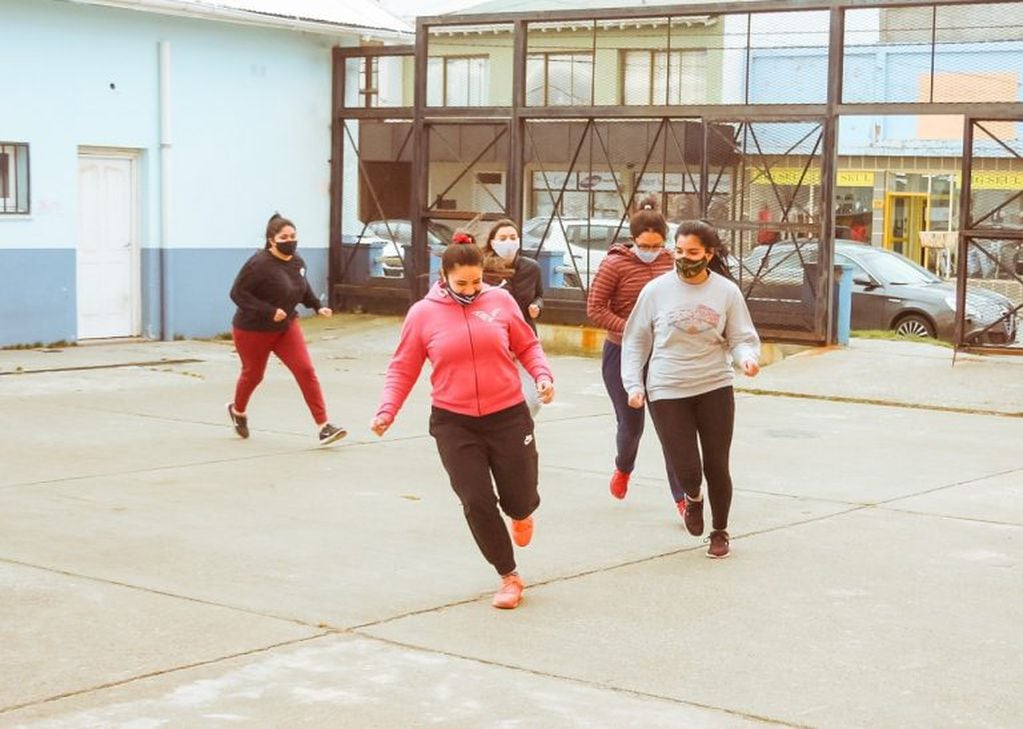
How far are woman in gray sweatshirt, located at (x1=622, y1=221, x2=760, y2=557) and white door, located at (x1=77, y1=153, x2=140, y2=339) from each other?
11.9 metres

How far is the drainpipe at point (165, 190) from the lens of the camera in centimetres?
1952

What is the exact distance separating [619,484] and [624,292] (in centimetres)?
112

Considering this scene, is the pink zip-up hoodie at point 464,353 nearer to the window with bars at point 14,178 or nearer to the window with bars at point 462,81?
the window with bars at point 14,178

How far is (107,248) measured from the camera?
19344 millimetres

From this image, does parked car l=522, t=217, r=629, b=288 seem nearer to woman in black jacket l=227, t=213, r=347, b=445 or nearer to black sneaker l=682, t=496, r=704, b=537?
woman in black jacket l=227, t=213, r=347, b=445

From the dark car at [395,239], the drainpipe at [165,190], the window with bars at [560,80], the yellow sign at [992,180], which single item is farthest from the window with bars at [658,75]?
the drainpipe at [165,190]

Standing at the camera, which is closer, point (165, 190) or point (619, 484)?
point (619, 484)

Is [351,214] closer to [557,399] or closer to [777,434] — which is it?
[557,399]

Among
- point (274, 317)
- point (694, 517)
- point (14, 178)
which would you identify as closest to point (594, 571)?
point (694, 517)

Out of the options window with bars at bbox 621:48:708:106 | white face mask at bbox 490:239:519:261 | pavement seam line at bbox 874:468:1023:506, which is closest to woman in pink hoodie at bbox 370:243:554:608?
white face mask at bbox 490:239:519:261

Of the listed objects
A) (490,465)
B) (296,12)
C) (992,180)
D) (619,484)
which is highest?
(296,12)

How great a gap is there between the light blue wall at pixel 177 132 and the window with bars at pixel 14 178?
3.7 inches

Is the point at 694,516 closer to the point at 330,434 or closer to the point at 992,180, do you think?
the point at 330,434

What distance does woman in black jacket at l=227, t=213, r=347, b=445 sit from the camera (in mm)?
12070
